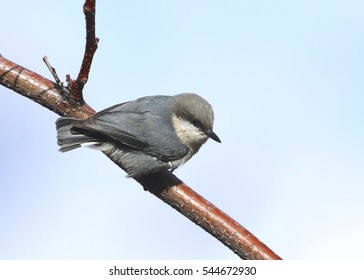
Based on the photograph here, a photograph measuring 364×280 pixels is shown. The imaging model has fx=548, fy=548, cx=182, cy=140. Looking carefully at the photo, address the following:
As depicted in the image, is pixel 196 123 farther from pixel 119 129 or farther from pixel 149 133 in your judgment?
pixel 119 129

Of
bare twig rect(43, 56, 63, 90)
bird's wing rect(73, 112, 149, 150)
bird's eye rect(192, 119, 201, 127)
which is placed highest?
bird's eye rect(192, 119, 201, 127)

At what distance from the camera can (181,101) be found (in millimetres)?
4984

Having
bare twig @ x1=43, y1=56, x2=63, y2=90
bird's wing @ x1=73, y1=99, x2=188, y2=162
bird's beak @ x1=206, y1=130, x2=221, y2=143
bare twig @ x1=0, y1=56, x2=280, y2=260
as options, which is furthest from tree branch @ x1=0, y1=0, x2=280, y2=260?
bird's beak @ x1=206, y1=130, x2=221, y2=143

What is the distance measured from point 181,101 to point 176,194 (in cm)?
102

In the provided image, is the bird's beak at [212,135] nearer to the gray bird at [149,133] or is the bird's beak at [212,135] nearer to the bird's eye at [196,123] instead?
the gray bird at [149,133]

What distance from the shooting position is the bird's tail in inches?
176

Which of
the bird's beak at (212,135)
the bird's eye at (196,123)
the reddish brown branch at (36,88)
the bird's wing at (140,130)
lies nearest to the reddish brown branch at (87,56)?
the reddish brown branch at (36,88)

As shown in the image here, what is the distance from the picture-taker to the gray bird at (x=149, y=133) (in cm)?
471

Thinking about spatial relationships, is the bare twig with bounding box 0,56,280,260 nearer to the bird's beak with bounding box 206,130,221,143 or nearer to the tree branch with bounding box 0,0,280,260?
the tree branch with bounding box 0,0,280,260

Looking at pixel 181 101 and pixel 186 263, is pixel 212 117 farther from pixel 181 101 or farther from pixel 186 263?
pixel 186 263

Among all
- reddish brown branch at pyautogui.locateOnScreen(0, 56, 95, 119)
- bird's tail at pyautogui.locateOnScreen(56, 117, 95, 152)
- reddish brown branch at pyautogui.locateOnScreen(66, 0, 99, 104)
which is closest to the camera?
reddish brown branch at pyautogui.locateOnScreen(66, 0, 99, 104)

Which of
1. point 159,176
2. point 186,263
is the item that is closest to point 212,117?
point 159,176

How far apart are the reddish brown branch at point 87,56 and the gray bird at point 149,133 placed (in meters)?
0.49

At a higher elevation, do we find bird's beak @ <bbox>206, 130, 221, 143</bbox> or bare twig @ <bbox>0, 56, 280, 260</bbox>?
bird's beak @ <bbox>206, 130, 221, 143</bbox>
